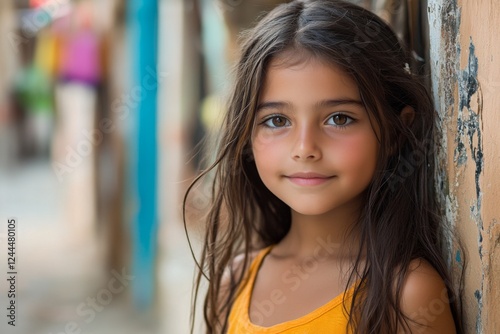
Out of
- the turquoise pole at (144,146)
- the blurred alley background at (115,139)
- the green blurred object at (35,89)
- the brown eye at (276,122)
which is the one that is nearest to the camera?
the brown eye at (276,122)

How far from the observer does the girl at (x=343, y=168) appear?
1.49 m

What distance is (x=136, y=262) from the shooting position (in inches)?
178

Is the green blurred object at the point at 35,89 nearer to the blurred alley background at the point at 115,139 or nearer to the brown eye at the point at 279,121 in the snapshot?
the blurred alley background at the point at 115,139

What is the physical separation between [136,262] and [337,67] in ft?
10.5

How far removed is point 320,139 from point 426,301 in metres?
0.41

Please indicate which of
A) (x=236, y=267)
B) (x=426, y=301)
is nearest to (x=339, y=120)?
(x=426, y=301)

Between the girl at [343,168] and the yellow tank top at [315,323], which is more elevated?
the girl at [343,168]

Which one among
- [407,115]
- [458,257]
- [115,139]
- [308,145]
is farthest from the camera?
[115,139]

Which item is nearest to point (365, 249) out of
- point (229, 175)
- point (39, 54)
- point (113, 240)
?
point (229, 175)

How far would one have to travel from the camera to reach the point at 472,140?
1299mm

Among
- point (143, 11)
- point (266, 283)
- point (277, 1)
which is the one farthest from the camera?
point (143, 11)

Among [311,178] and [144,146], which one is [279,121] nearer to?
→ [311,178]

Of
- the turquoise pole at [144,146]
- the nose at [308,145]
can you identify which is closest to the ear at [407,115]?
the nose at [308,145]

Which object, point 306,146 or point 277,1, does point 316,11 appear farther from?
point 277,1
